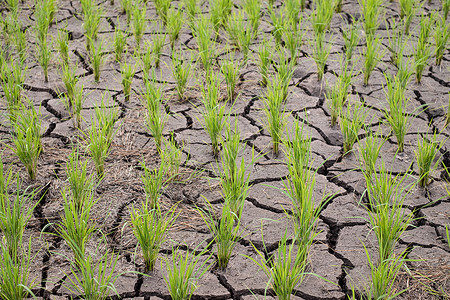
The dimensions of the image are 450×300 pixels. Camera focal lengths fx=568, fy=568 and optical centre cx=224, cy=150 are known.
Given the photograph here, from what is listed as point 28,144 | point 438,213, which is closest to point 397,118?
point 438,213

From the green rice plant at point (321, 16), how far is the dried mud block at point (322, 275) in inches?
78.7

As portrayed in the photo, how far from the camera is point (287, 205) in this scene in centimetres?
266

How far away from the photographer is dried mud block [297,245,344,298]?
220 cm

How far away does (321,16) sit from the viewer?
402 cm

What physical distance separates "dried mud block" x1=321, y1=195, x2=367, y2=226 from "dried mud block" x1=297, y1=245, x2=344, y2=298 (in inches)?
7.9

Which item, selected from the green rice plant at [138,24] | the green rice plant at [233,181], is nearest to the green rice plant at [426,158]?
the green rice plant at [233,181]

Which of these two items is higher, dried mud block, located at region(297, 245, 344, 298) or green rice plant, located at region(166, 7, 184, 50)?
green rice plant, located at region(166, 7, 184, 50)

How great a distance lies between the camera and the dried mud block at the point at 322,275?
220 centimetres

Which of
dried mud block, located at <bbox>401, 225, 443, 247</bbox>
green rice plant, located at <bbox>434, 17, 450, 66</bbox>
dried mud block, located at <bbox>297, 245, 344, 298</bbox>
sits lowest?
dried mud block, located at <bbox>297, 245, 344, 298</bbox>

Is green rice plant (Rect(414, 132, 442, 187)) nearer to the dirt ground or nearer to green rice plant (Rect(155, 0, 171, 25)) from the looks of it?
the dirt ground

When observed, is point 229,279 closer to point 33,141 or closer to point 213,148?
point 213,148

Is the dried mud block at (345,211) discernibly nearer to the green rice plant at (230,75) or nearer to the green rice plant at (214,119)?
the green rice plant at (214,119)

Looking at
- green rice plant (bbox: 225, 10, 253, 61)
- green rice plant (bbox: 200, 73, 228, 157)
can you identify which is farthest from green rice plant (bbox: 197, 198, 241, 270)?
green rice plant (bbox: 225, 10, 253, 61)

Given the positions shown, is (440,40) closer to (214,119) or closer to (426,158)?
(426,158)
